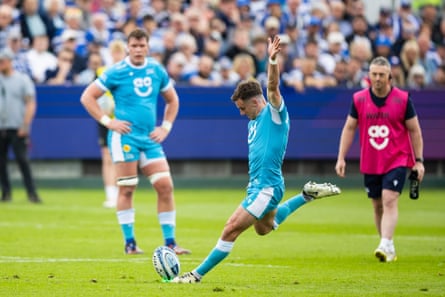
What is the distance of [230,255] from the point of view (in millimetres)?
14391

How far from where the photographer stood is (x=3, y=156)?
76.0ft

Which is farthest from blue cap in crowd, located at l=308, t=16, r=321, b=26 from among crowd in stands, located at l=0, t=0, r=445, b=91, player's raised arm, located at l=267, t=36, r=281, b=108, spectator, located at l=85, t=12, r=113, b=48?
player's raised arm, located at l=267, t=36, r=281, b=108

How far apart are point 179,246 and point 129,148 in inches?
62.2

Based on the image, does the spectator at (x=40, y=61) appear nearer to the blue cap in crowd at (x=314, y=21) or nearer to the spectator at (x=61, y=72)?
the spectator at (x=61, y=72)

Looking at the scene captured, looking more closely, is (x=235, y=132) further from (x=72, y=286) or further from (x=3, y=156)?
(x=72, y=286)

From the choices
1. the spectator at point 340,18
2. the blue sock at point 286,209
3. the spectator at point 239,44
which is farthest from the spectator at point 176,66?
the blue sock at point 286,209

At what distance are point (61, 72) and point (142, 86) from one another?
11408 millimetres

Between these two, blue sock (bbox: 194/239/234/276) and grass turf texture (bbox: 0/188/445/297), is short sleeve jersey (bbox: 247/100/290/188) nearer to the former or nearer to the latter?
blue sock (bbox: 194/239/234/276)

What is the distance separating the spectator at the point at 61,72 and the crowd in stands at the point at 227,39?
0.02m

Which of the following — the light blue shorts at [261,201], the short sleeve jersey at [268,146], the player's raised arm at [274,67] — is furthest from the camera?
the short sleeve jersey at [268,146]

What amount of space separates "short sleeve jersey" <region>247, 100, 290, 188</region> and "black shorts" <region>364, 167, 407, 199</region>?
8.57 feet

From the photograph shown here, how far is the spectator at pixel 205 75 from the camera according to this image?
2622 centimetres

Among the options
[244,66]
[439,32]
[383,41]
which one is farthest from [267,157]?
[439,32]

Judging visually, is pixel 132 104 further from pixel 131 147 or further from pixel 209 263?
pixel 209 263
